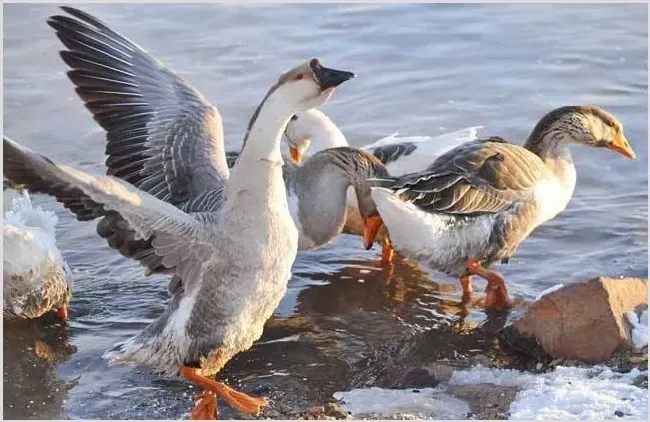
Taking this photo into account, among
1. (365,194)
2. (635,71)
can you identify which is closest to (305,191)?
(365,194)

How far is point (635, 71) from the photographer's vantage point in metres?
11.1

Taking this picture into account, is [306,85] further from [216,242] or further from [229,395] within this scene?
[229,395]

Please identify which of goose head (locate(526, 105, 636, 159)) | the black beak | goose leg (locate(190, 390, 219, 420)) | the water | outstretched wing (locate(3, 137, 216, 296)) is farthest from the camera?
goose head (locate(526, 105, 636, 159))

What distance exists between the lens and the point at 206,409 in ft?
17.5

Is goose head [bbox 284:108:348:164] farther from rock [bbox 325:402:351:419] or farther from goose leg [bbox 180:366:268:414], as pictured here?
rock [bbox 325:402:351:419]

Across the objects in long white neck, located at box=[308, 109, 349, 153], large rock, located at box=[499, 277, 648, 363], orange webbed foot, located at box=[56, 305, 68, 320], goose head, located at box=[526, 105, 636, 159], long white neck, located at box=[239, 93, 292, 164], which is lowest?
orange webbed foot, located at box=[56, 305, 68, 320]

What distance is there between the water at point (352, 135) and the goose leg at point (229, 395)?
0.63ft

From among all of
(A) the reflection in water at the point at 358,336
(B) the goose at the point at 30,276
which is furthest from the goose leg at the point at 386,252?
(B) the goose at the point at 30,276

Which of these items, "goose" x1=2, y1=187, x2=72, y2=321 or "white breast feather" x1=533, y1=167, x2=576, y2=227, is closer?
"goose" x1=2, y1=187, x2=72, y2=321

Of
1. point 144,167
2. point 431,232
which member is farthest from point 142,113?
point 431,232

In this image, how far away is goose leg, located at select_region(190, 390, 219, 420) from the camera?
17.4 ft

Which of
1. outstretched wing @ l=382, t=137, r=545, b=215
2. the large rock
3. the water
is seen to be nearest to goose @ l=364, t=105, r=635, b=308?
outstretched wing @ l=382, t=137, r=545, b=215

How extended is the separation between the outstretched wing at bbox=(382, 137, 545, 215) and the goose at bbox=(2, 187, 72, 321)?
206 cm

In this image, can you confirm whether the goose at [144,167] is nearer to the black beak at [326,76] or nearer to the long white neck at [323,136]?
the long white neck at [323,136]
